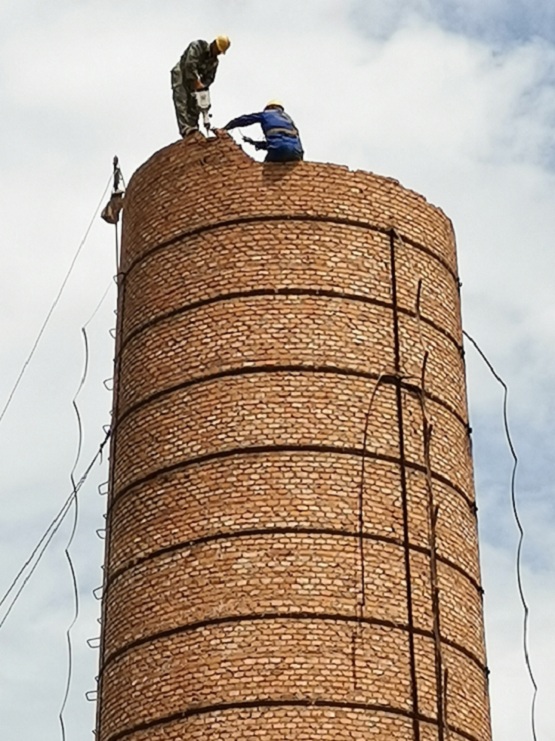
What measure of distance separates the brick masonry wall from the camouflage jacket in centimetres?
91

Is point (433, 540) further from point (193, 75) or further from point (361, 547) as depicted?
point (193, 75)

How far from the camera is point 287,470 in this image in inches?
582

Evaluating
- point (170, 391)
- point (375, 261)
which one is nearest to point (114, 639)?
point (170, 391)

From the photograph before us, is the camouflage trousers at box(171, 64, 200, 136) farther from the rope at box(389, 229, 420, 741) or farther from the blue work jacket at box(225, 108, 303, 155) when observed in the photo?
the rope at box(389, 229, 420, 741)

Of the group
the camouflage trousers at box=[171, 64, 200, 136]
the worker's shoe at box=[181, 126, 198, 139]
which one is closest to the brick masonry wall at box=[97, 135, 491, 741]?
the worker's shoe at box=[181, 126, 198, 139]

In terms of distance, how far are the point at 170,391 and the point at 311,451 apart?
1.61 metres

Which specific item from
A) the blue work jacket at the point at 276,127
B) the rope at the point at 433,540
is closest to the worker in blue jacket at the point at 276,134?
the blue work jacket at the point at 276,127

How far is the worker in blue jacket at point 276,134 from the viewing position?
1623 cm

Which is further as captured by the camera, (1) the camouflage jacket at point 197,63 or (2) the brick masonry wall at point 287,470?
(1) the camouflage jacket at point 197,63

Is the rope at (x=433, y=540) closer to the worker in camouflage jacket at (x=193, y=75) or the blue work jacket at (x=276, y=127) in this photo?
the blue work jacket at (x=276, y=127)

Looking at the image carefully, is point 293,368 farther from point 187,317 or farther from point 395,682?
point 395,682

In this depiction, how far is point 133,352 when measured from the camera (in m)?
16.3

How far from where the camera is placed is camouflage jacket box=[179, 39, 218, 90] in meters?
17.2

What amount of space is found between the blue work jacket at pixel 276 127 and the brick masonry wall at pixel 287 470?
0.90ft
